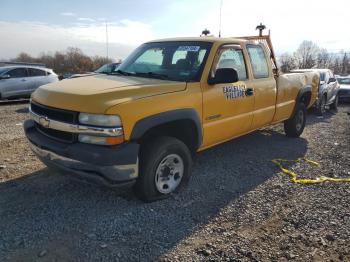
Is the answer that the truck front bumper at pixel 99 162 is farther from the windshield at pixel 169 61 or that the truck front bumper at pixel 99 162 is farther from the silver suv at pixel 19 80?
the silver suv at pixel 19 80

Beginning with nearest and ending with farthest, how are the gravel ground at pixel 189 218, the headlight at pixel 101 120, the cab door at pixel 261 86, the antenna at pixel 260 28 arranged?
the gravel ground at pixel 189 218, the headlight at pixel 101 120, the cab door at pixel 261 86, the antenna at pixel 260 28

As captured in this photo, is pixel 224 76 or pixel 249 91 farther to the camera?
pixel 249 91

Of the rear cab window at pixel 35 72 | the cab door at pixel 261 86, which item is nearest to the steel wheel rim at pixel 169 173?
the cab door at pixel 261 86

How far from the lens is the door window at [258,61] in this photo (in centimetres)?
545

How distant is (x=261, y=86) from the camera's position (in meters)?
5.50

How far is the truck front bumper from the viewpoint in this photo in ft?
11.2

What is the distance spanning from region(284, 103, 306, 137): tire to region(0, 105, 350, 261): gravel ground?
1.69m

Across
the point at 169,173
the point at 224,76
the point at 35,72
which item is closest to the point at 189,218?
the point at 169,173

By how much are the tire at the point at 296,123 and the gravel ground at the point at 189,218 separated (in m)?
1.69

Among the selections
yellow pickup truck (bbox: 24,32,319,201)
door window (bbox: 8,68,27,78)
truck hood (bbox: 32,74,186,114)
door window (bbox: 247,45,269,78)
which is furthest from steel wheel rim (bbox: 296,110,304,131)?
door window (bbox: 8,68,27,78)

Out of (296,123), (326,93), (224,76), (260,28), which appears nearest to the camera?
(224,76)

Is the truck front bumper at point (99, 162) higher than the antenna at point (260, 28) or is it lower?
lower

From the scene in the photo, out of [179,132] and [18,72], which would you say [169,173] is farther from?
[18,72]

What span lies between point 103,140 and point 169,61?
1845mm
